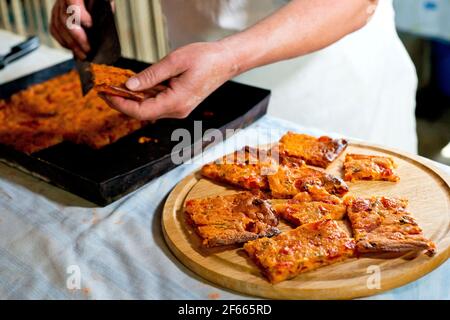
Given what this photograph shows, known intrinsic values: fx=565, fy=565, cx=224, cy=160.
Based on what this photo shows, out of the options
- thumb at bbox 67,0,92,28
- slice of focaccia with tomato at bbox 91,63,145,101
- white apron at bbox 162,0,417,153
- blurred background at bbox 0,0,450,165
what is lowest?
blurred background at bbox 0,0,450,165

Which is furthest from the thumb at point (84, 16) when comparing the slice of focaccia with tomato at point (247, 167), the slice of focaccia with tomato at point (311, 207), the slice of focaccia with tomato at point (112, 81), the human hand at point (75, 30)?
the slice of focaccia with tomato at point (311, 207)

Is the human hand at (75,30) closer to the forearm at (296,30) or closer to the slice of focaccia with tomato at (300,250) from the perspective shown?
the forearm at (296,30)

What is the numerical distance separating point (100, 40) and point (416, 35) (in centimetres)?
277

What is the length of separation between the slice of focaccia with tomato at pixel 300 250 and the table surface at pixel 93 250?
0.10 metres

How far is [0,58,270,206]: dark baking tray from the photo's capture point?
1593 mm

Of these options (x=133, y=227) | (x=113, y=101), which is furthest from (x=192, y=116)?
(x=133, y=227)

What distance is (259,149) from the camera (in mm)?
1733

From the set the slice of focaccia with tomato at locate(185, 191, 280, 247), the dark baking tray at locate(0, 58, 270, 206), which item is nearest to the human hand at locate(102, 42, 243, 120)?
the dark baking tray at locate(0, 58, 270, 206)

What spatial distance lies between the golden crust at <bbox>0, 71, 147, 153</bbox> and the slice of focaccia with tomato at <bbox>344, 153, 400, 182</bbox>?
0.77m

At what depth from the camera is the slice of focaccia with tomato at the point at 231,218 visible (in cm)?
133

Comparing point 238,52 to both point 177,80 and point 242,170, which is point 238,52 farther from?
point 242,170

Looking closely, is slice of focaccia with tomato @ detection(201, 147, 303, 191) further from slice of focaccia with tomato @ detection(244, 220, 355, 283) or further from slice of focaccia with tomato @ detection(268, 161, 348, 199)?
slice of focaccia with tomato @ detection(244, 220, 355, 283)

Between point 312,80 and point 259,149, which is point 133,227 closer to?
point 259,149

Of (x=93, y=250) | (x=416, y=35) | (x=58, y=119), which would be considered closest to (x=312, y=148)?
(x=93, y=250)
